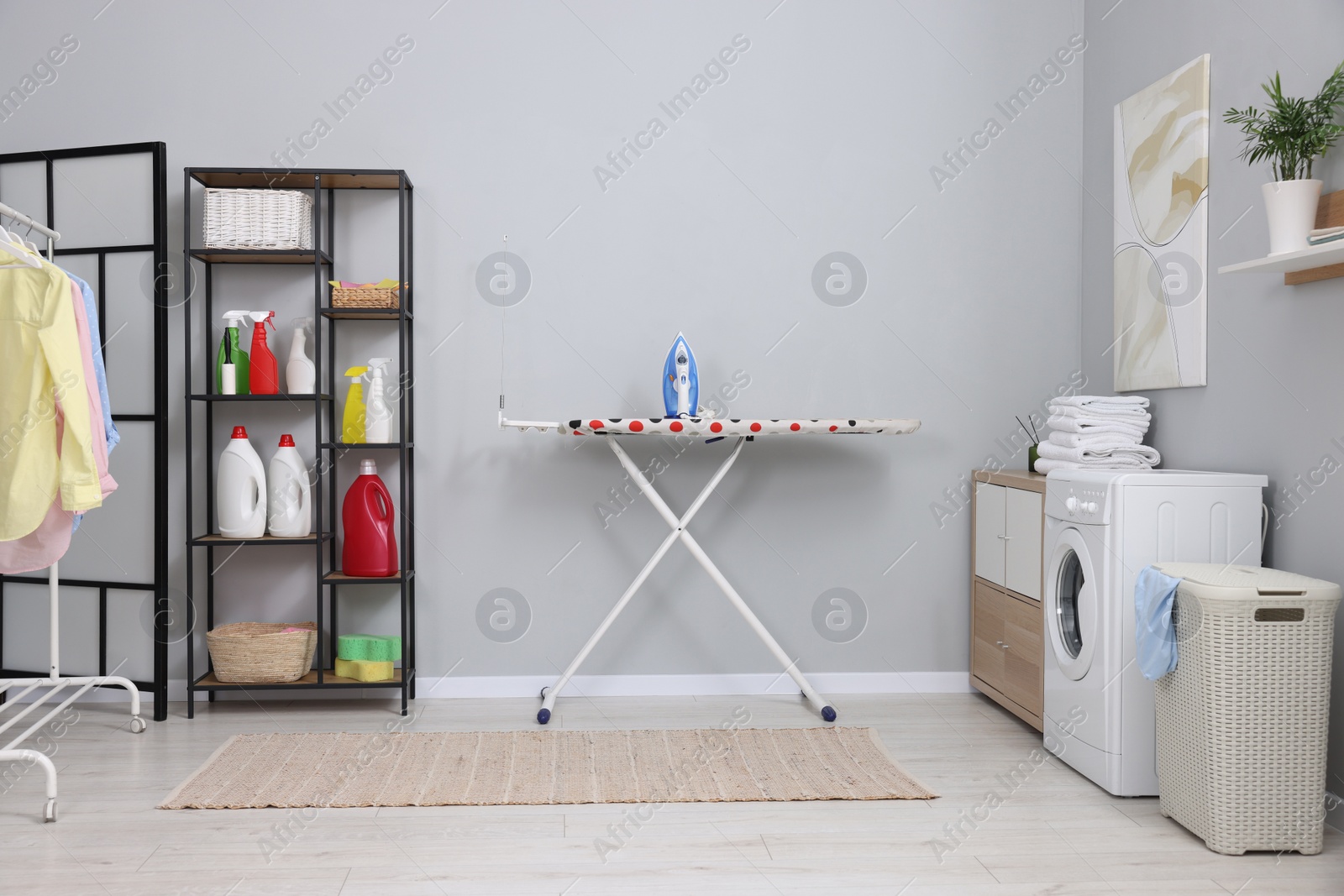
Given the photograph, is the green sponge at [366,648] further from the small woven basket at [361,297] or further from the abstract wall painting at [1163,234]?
the abstract wall painting at [1163,234]

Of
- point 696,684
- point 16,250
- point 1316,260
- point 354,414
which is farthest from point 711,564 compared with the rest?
point 16,250

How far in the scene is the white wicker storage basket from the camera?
2.72m

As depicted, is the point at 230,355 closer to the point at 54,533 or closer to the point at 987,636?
the point at 54,533

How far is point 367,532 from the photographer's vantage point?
277 centimetres

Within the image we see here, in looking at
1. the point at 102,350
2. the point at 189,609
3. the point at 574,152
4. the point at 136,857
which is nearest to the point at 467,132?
the point at 574,152

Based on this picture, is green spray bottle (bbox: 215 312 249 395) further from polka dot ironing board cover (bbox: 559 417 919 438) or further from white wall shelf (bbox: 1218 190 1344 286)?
white wall shelf (bbox: 1218 190 1344 286)

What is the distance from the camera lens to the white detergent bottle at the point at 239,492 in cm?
273

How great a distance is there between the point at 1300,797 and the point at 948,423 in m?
1.51

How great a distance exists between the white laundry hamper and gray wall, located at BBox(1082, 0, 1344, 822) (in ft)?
0.81

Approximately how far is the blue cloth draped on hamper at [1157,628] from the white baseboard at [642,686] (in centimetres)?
114

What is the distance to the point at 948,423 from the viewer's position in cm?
308

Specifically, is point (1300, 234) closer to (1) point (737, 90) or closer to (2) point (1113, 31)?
(2) point (1113, 31)

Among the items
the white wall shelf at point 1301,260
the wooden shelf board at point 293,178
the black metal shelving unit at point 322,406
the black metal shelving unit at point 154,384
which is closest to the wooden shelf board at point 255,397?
the black metal shelving unit at point 322,406

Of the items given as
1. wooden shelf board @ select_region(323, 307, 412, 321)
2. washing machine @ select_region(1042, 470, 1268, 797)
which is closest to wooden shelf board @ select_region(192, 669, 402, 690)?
wooden shelf board @ select_region(323, 307, 412, 321)
